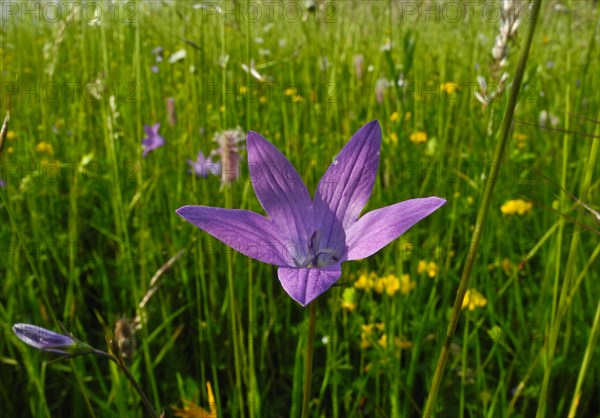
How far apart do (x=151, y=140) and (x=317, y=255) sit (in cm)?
224

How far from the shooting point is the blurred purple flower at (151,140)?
2768 millimetres

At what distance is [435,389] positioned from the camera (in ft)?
1.92

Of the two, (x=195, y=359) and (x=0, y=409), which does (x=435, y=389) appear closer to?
(x=195, y=359)

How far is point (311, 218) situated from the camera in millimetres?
852

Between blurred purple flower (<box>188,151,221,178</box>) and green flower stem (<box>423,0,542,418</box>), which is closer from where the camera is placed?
green flower stem (<box>423,0,542,418</box>)

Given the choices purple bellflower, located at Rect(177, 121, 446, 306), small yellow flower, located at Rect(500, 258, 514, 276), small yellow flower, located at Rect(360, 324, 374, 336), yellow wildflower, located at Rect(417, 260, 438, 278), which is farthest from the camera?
small yellow flower, located at Rect(500, 258, 514, 276)

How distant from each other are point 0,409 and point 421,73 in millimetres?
3025

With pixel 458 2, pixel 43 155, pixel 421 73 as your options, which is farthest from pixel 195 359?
pixel 421 73

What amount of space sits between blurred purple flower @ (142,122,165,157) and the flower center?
2057 mm

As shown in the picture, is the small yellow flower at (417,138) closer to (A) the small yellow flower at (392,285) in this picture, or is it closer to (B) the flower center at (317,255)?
(A) the small yellow flower at (392,285)

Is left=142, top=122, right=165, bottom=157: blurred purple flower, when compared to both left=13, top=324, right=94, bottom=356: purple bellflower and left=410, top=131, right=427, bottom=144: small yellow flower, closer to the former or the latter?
left=410, top=131, right=427, bottom=144: small yellow flower

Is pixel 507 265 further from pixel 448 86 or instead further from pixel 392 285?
pixel 448 86

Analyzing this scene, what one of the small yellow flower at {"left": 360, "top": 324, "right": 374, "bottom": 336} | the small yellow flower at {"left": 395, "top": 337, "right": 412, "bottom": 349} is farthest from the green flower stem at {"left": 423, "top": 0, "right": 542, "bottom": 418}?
the small yellow flower at {"left": 395, "top": 337, "right": 412, "bottom": 349}

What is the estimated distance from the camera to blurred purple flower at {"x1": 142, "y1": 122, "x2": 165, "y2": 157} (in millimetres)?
2768
